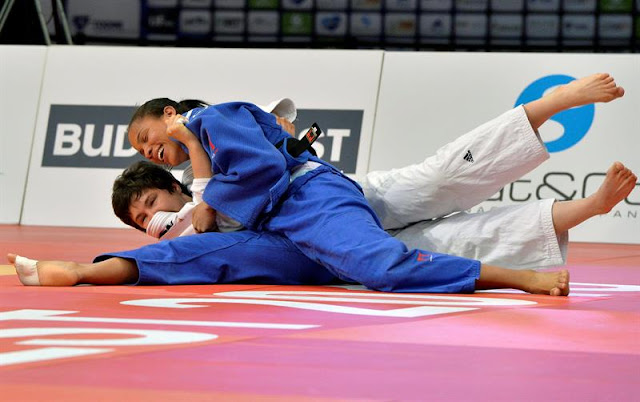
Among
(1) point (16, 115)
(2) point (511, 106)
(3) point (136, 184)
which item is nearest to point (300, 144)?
(3) point (136, 184)

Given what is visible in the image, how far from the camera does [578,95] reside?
2654mm

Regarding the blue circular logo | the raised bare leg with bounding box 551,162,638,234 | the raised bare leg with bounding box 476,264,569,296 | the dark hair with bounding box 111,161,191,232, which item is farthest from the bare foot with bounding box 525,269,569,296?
the blue circular logo

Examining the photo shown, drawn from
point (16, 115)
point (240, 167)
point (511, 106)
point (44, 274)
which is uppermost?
point (511, 106)

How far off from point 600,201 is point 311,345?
52.1 inches

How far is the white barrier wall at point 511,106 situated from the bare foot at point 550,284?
274 cm

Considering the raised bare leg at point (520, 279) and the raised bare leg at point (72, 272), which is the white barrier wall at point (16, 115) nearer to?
the raised bare leg at point (72, 272)

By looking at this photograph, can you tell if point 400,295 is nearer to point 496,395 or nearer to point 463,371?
point 463,371

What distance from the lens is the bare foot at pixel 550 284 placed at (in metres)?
2.43

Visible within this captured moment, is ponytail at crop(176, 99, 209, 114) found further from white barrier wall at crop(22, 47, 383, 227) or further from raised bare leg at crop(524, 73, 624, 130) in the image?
white barrier wall at crop(22, 47, 383, 227)

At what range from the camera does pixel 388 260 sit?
96.1 inches

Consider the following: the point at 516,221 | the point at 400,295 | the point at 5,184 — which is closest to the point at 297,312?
the point at 400,295

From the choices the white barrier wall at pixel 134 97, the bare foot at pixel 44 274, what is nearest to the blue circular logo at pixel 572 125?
the white barrier wall at pixel 134 97

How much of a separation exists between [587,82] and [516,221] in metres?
0.44

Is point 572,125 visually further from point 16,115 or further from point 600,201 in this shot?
point 16,115
